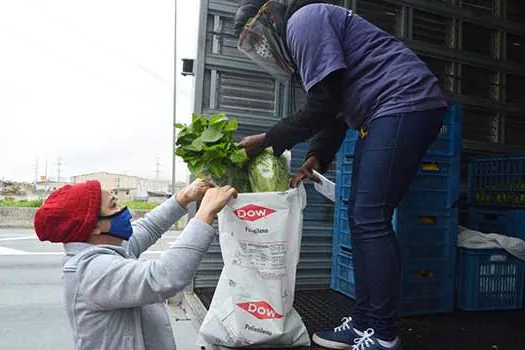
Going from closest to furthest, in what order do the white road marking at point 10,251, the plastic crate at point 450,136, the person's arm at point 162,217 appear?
the person's arm at point 162,217, the plastic crate at point 450,136, the white road marking at point 10,251

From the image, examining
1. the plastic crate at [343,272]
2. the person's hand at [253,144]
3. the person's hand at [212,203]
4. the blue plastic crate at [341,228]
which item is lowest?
the plastic crate at [343,272]

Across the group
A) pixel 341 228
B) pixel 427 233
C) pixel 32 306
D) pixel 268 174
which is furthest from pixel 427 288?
Result: pixel 32 306

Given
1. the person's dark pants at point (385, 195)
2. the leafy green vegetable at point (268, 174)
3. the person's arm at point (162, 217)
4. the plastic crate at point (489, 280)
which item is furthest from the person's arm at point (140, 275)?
the plastic crate at point (489, 280)

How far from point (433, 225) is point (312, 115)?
4.24 ft

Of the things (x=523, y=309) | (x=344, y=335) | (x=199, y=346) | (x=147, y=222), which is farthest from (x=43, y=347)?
(x=523, y=309)

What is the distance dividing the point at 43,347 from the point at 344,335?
1431 millimetres

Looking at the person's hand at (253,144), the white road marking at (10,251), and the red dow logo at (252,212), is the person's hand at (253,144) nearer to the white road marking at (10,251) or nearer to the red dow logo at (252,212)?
the red dow logo at (252,212)

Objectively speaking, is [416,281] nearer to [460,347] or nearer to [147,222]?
[460,347]

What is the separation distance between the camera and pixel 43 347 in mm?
2189

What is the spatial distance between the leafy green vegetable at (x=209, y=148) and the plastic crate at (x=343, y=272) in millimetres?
1349

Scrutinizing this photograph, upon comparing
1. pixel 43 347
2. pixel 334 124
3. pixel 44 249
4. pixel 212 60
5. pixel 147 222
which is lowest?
pixel 44 249

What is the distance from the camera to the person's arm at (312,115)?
62.2 inches

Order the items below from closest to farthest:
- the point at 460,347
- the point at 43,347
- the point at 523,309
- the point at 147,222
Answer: the point at 147,222
the point at 460,347
the point at 43,347
the point at 523,309

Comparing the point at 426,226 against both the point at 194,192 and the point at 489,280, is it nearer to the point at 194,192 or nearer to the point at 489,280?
the point at 489,280
